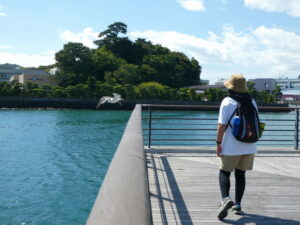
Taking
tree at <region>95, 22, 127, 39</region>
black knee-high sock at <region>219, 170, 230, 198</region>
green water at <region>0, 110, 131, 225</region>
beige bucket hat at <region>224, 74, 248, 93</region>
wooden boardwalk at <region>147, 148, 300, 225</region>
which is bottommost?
green water at <region>0, 110, 131, 225</region>

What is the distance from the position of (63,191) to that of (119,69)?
61.0 meters

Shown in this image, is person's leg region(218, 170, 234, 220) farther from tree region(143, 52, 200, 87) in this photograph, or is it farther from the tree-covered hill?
tree region(143, 52, 200, 87)

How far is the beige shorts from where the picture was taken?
3.04m

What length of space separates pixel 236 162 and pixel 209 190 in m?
1.04

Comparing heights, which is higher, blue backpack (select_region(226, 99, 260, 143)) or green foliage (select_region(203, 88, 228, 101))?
green foliage (select_region(203, 88, 228, 101))

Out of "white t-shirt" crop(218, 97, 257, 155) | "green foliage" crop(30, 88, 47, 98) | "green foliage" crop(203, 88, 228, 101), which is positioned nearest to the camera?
"white t-shirt" crop(218, 97, 257, 155)

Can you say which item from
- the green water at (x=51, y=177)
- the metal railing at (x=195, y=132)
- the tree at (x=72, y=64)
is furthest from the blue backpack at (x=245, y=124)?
the tree at (x=72, y=64)

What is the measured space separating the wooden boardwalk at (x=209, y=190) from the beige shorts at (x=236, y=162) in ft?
1.64

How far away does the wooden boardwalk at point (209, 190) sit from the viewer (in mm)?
3141

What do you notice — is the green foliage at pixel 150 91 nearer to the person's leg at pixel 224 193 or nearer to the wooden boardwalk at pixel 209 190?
the wooden boardwalk at pixel 209 190

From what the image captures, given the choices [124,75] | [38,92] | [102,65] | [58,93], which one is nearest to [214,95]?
[124,75]

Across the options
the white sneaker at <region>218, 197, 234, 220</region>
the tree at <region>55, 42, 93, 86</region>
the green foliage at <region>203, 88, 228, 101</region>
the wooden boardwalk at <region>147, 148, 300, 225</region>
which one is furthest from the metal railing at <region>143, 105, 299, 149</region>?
the tree at <region>55, 42, 93, 86</region>

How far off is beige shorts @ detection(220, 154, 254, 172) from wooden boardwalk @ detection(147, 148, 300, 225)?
500 mm

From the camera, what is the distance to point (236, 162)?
120 inches
